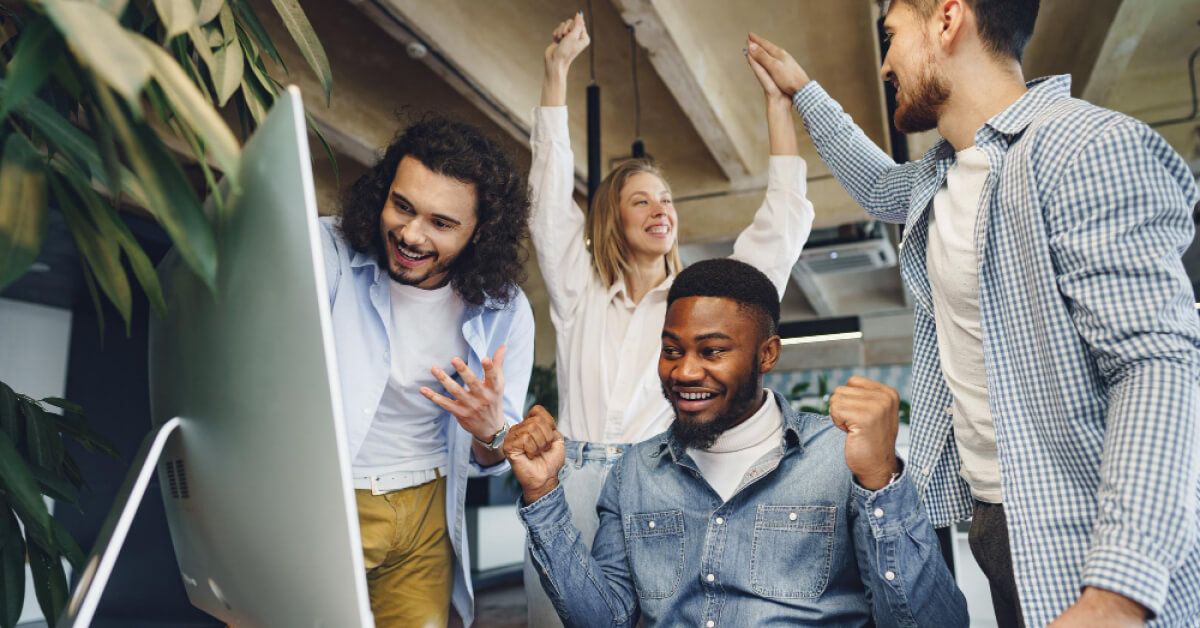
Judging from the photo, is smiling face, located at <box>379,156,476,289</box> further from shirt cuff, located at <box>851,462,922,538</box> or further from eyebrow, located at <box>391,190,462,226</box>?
shirt cuff, located at <box>851,462,922,538</box>

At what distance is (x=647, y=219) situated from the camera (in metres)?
2.15

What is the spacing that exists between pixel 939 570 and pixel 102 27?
3.76 ft

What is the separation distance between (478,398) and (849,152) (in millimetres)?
836

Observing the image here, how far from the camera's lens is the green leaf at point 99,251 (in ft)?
2.40

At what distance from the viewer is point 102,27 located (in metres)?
0.50

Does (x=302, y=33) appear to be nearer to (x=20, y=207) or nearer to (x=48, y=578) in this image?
(x=20, y=207)

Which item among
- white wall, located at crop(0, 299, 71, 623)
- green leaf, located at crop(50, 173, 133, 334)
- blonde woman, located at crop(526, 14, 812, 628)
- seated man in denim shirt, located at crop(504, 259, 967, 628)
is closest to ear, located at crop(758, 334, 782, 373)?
seated man in denim shirt, located at crop(504, 259, 967, 628)

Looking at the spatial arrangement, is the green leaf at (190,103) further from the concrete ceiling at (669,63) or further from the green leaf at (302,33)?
the concrete ceiling at (669,63)

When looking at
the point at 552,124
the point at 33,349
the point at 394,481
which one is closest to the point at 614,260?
the point at 552,124

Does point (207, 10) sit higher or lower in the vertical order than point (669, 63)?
lower

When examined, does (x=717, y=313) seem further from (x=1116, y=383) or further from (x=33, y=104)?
(x=33, y=104)

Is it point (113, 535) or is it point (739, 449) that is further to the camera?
point (739, 449)

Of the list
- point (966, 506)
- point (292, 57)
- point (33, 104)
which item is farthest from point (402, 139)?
point (292, 57)

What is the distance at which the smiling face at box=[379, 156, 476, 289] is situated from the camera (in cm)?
154
